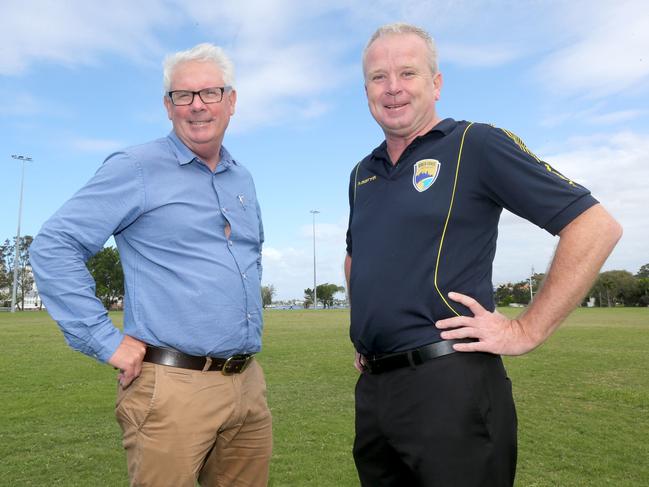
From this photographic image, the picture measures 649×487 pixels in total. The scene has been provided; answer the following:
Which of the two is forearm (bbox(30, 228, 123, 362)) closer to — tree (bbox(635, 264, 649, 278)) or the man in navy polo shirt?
the man in navy polo shirt

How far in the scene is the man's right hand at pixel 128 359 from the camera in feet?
9.84

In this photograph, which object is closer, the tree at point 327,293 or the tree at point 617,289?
the tree at point 617,289

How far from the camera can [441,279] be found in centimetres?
271

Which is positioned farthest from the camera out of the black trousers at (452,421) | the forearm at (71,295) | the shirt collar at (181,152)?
the shirt collar at (181,152)

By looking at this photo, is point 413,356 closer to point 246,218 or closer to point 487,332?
point 487,332

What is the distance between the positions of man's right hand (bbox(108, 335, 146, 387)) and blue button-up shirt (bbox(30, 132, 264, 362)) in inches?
1.6

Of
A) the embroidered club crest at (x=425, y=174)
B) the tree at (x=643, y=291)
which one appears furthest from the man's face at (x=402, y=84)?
the tree at (x=643, y=291)

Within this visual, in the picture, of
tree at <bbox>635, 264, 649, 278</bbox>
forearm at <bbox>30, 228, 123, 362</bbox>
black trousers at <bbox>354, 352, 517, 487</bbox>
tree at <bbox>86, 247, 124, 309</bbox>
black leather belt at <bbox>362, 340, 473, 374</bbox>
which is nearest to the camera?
black trousers at <bbox>354, 352, 517, 487</bbox>

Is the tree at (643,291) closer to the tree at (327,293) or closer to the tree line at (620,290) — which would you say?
the tree line at (620,290)

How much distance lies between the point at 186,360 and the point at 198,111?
145cm

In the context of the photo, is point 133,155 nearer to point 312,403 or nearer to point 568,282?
point 568,282

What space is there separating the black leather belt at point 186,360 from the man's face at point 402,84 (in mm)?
1593

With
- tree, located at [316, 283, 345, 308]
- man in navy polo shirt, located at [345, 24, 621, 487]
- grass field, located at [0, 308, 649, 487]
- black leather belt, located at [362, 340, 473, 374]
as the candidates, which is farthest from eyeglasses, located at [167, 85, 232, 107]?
tree, located at [316, 283, 345, 308]

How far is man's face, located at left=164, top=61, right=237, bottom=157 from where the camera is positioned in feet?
11.1
